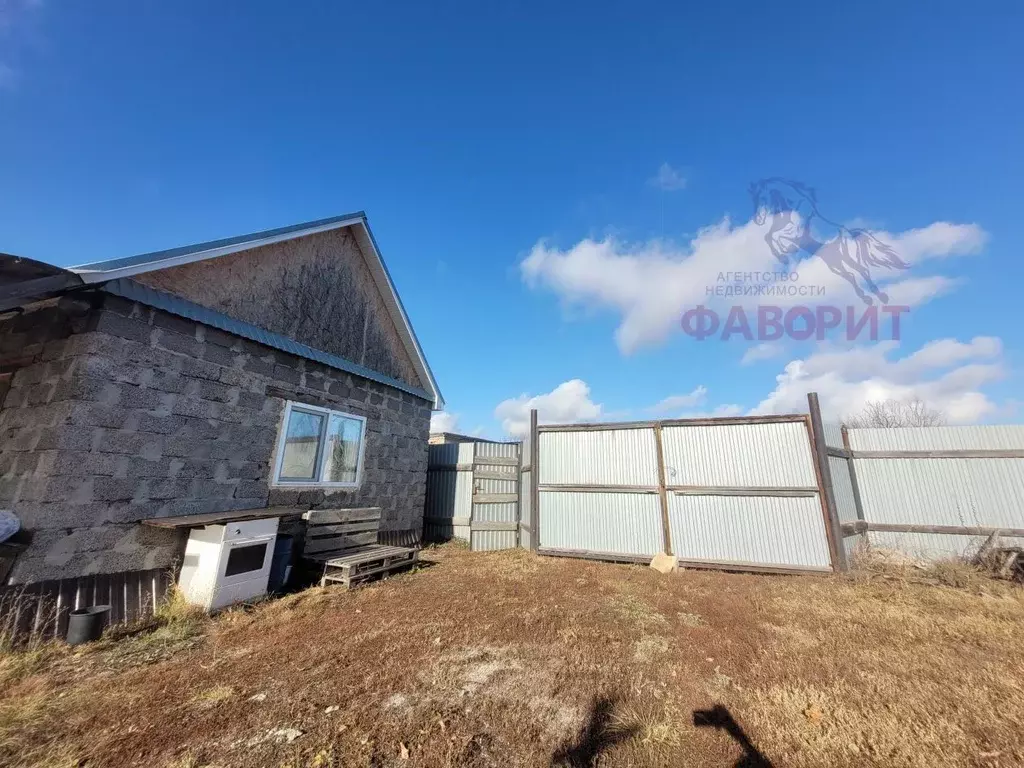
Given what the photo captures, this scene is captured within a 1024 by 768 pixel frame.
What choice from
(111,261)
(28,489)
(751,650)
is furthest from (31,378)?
(751,650)

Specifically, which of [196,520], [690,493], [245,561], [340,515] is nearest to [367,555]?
[340,515]

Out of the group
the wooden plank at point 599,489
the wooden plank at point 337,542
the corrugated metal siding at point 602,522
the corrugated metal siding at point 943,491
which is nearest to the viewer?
the wooden plank at point 337,542

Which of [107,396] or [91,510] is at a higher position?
[107,396]

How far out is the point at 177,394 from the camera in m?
6.03

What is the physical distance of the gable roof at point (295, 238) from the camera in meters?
5.16

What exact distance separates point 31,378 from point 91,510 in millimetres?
1967

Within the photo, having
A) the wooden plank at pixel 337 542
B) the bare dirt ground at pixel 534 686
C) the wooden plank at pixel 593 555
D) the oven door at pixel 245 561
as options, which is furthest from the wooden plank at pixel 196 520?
the wooden plank at pixel 593 555

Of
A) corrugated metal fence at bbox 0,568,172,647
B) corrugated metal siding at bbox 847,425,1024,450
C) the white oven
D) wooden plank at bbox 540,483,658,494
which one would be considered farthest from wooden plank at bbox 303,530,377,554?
corrugated metal siding at bbox 847,425,1024,450

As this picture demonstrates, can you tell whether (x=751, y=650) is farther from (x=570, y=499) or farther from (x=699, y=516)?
(x=570, y=499)

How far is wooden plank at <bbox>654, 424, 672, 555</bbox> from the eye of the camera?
9.22m

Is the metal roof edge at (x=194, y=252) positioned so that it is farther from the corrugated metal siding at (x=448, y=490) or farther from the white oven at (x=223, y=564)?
the corrugated metal siding at (x=448, y=490)

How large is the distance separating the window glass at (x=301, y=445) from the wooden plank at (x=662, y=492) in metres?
7.41

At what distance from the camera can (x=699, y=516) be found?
9.09 meters

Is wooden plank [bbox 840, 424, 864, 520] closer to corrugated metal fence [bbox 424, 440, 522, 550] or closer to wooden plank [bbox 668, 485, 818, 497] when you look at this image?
wooden plank [bbox 668, 485, 818, 497]
